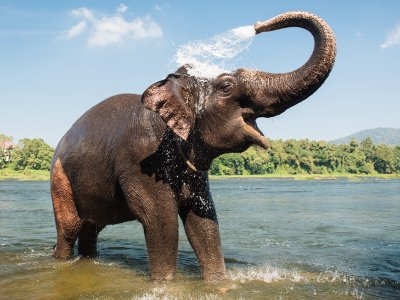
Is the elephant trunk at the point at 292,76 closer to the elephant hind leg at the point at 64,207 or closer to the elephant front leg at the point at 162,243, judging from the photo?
the elephant front leg at the point at 162,243

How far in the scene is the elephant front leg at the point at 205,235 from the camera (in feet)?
19.3

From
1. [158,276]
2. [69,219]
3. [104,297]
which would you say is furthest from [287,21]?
[69,219]

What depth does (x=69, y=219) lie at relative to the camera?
271 inches

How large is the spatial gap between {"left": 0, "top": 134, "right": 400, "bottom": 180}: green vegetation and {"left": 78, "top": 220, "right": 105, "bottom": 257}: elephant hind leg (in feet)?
321

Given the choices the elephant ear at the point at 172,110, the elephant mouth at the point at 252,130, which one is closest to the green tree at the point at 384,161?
the elephant mouth at the point at 252,130

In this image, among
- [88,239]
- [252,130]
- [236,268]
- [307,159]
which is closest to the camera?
[252,130]

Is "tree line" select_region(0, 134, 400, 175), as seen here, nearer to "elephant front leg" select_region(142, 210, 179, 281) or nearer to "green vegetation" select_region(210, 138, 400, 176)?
"green vegetation" select_region(210, 138, 400, 176)

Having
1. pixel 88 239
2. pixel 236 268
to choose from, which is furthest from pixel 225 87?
pixel 88 239

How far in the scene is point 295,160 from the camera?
121m

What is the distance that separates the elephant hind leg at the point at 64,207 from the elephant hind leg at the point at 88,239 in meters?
0.34

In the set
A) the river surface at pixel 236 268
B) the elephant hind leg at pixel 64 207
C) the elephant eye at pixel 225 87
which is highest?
the elephant eye at pixel 225 87

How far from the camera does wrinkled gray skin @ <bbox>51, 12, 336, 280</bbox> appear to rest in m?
4.71

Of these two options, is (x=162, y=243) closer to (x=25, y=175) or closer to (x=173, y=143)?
(x=173, y=143)

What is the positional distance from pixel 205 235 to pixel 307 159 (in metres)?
118
